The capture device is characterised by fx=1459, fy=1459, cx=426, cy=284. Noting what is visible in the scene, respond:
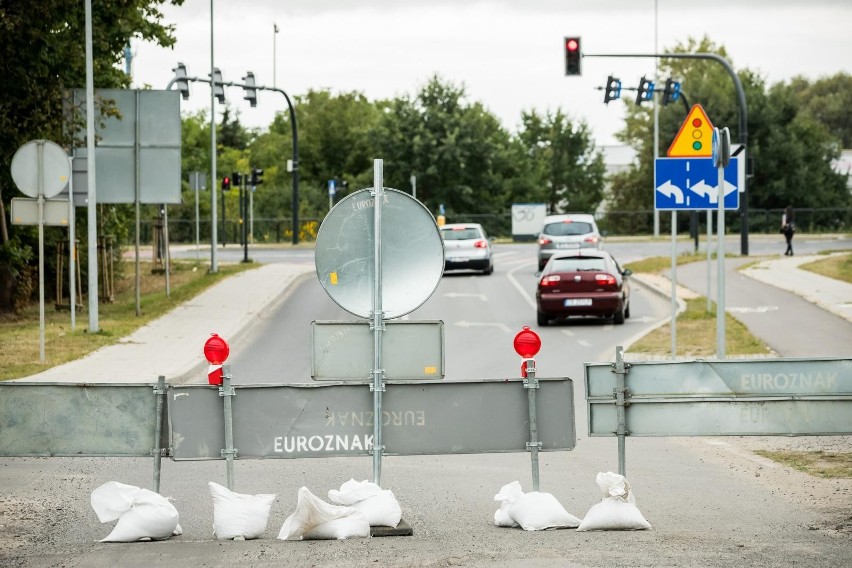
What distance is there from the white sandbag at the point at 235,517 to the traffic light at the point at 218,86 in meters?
34.3

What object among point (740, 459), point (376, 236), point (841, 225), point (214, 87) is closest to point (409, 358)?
point (376, 236)

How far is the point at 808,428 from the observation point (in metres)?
9.76

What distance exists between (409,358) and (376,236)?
0.86 meters

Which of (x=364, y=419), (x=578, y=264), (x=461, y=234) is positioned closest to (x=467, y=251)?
(x=461, y=234)

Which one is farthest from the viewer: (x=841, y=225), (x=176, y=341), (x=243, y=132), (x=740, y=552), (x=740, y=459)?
(x=243, y=132)

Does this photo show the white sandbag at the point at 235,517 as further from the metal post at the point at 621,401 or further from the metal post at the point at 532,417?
the metal post at the point at 621,401

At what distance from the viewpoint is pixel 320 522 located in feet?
28.8

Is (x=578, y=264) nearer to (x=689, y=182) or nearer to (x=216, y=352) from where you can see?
(x=689, y=182)

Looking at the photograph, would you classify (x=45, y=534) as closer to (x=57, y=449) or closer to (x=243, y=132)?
(x=57, y=449)

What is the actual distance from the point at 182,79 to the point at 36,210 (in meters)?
22.2

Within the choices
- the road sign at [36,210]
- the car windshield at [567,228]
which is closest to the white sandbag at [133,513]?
the road sign at [36,210]

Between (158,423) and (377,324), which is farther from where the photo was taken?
(377,324)

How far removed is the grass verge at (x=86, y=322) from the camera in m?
20.9

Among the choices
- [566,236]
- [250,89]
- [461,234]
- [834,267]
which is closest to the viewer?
[834,267]
